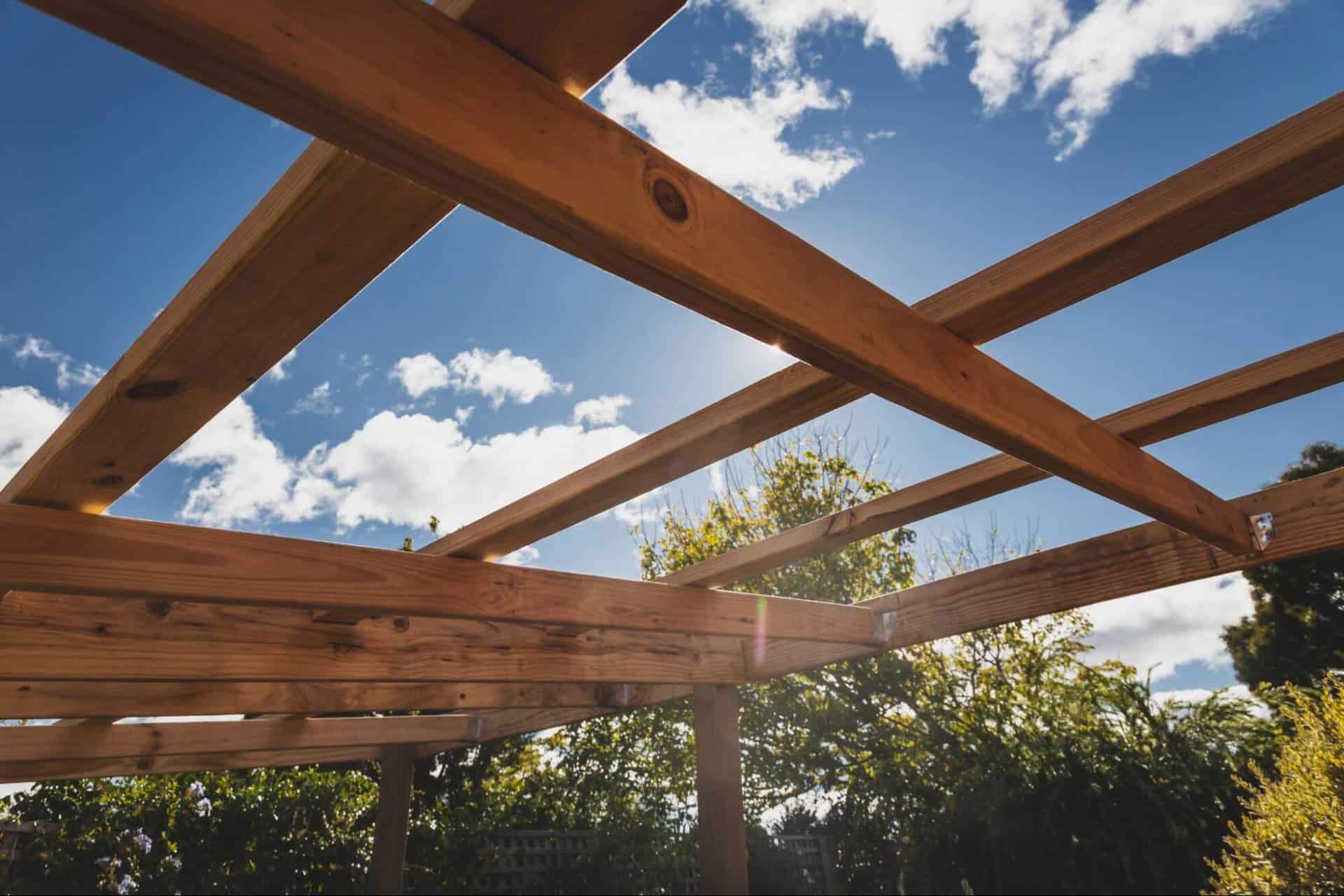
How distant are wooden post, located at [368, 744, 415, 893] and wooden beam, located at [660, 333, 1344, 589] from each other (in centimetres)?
396

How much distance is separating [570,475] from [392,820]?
4.79 m

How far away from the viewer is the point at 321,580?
2.25 meters

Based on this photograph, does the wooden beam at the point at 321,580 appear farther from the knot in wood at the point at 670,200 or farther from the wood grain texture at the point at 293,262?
the knot in wood at the point at 670,200

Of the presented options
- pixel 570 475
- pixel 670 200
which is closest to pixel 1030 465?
pixel 570 475

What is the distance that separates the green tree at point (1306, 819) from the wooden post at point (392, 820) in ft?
17.3

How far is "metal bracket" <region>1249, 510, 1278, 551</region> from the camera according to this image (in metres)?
2.61

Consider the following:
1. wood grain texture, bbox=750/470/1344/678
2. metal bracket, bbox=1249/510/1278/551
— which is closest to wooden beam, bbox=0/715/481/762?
wood grain texture, bbox=750/470/1344/678

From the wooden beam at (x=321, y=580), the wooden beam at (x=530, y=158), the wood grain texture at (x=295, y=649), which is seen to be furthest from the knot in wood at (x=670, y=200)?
the wood grain texture at (x=295, y=649)

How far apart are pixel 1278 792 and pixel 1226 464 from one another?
222 centimetres

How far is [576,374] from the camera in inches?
189

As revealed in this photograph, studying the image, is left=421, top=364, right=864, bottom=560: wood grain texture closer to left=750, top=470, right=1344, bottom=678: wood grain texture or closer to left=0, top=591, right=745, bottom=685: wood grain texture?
left=0, top=591, right=745, bottom=685: wood grain texture

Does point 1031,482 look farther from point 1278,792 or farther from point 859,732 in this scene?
point 859,732

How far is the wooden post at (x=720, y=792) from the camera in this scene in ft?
13.0

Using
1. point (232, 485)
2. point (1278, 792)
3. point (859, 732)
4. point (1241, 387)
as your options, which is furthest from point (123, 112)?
point (859, 732)
